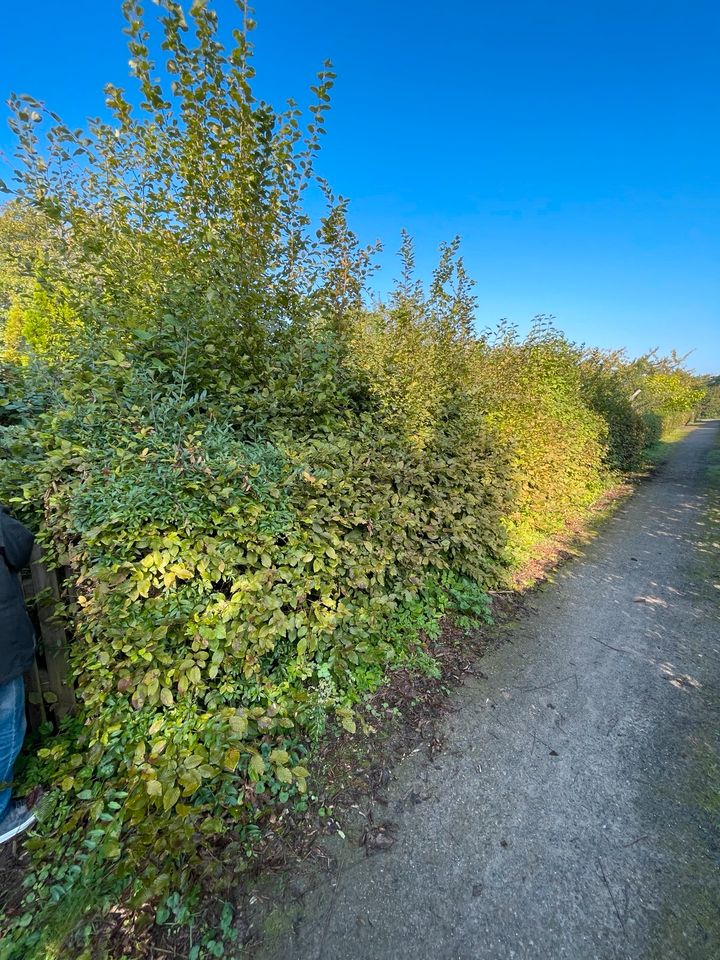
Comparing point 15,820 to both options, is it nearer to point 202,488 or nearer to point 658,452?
point 202,488

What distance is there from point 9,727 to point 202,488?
150cm

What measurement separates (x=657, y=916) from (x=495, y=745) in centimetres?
94

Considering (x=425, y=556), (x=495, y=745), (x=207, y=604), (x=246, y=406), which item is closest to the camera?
(x=207, y=604)

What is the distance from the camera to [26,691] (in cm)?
216

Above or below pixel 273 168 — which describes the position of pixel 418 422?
below

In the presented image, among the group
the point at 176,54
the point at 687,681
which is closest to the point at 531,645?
the point at 687,681

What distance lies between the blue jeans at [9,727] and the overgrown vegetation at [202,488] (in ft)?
0.46

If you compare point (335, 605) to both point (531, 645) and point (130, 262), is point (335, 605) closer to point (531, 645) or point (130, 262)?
point (531, 645)

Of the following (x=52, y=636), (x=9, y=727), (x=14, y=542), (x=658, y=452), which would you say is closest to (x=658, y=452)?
(x=658, y=452)

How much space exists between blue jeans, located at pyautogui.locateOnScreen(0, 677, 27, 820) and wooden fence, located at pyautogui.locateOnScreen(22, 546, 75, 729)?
20 cm

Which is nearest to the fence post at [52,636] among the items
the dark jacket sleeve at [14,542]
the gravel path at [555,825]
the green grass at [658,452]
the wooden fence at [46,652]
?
the wooden fence at [46,652]

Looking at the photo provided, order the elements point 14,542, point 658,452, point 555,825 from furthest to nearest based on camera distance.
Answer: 1. point 658,452
2. point 555,825
3. point 14,542

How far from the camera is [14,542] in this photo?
73.8 inches

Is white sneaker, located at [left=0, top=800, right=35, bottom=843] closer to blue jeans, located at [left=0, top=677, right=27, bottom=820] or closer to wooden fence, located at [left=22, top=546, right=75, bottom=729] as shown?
blue jeans, located at [left=0, top=677, right=27, bottom=820]
